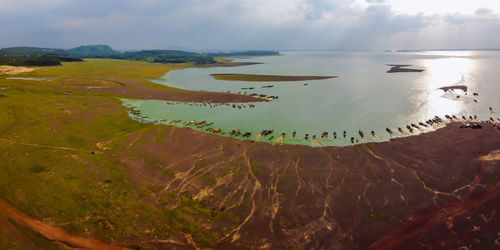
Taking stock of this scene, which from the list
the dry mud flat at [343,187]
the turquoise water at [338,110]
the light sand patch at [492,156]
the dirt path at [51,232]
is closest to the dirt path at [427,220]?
the dry mud flat at [343,187]

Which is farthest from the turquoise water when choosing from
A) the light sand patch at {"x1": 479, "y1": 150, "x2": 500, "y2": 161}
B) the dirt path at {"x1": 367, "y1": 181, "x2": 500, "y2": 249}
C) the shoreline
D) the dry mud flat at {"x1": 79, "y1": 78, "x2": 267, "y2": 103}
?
the dirt path at {"x1": 367, "y1": 181, "x2": 500, "y2": 249}

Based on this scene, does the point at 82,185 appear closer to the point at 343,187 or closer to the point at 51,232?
the point at 51,232

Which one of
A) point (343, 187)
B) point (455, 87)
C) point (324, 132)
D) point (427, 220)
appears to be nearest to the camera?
point (427, 220)

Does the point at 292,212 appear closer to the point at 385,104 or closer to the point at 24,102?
the point at 385,104

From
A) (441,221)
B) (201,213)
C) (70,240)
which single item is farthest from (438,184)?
(70,240)

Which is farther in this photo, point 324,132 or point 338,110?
point 338,110

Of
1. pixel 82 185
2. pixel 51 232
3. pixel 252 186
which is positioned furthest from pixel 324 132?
pixel 51 232

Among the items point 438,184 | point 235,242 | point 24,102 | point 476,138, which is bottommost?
point 235,242

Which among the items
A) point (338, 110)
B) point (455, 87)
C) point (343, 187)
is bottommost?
point (343, 187)
